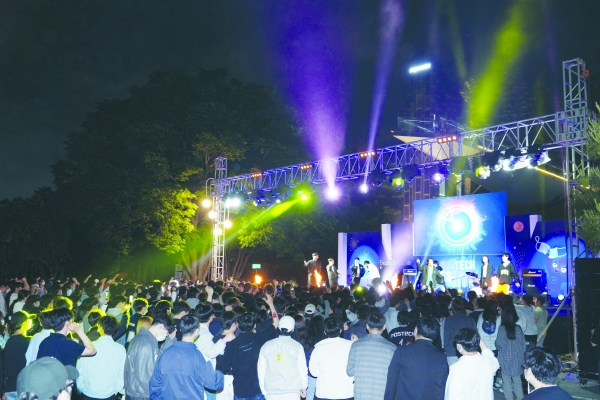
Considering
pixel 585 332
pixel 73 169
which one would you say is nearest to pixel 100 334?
pixel 585 332

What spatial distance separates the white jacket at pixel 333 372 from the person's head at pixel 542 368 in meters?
2.28

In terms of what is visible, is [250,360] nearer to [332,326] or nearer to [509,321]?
[332,326]

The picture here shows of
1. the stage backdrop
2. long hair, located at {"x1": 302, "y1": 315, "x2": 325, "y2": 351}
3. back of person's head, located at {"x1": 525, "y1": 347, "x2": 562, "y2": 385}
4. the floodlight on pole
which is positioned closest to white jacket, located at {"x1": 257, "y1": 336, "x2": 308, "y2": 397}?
long hair, located at {"x1": 302, "y1": 315, "x2": 325, "y2": 351}

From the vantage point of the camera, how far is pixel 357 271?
21.9 meters

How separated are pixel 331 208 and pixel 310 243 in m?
2.24

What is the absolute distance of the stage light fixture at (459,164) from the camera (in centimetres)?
1495

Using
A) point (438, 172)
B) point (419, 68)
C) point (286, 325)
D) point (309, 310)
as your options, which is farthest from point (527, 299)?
point (419, 68)

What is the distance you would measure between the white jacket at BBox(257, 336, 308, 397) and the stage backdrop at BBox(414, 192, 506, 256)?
602 inches

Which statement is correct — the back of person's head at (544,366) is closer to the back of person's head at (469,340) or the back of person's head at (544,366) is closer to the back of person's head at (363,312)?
the back of person's head at (469,340)

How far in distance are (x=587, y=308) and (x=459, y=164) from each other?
5632 mm

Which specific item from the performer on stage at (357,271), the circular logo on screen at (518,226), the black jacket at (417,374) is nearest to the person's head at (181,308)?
the black jacket at (417,374)

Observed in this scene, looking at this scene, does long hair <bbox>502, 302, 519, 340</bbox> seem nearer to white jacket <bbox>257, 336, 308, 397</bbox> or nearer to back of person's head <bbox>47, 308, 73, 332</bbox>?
white jacket <bbox>257, 336, 308, 397</bbox>

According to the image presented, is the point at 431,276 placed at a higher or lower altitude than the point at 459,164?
lower

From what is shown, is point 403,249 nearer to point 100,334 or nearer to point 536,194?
point 536,194
